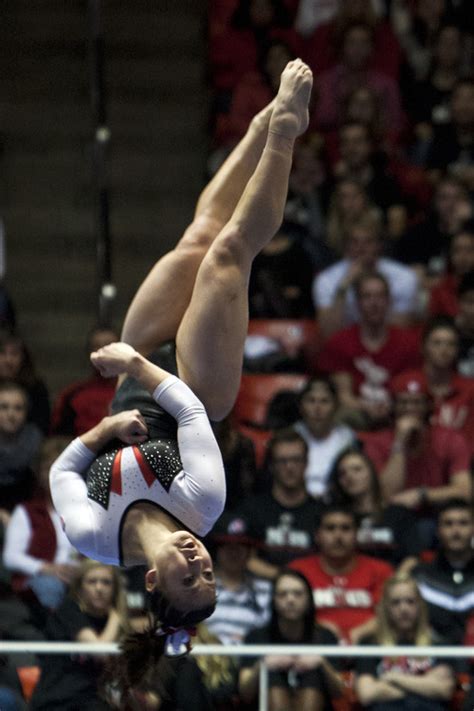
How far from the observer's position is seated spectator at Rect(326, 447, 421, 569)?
265 inches

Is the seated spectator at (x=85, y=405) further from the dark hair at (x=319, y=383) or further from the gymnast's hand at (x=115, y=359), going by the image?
the gymnast's hand at (x=115, y=359)

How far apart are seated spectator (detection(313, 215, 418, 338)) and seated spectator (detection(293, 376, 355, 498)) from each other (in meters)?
0.68

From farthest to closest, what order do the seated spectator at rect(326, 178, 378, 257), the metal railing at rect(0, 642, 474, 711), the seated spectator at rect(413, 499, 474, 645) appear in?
the seated spectator at rect(326, 178, 378, 257)
the seated spectator at rect(413, 499, 474, 645)
the metal railing at rect(0, 642, 474, 711)

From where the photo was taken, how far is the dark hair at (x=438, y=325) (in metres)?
7.30

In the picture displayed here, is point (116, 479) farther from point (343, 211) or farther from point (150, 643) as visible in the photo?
point (343, 211)

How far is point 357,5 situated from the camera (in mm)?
9039

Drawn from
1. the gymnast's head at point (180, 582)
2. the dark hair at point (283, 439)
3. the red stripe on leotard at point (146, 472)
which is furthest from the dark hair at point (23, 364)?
the gymnast's head at point (180, 582)

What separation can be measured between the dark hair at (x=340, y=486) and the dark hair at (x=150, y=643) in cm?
255

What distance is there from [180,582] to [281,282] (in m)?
3.76

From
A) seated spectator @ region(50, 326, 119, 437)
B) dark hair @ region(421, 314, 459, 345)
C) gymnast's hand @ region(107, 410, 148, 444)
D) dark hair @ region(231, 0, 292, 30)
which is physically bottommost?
seated spectator @ region(50, 326, 119, 437)

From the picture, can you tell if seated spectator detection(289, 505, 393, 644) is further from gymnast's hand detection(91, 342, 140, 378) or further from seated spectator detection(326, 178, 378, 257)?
gymnast's hand detection(91, 342, 140, 378)

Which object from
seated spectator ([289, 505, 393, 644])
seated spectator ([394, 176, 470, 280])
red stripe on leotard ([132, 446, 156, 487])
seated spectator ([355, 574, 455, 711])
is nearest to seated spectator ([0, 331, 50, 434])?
seated spectator ([289, 505, 393, 644])

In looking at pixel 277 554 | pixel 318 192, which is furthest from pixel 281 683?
pixel 318 192

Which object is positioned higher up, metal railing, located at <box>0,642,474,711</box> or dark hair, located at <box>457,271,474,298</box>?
dark hair, located at <box>457,271,474,298</box>
